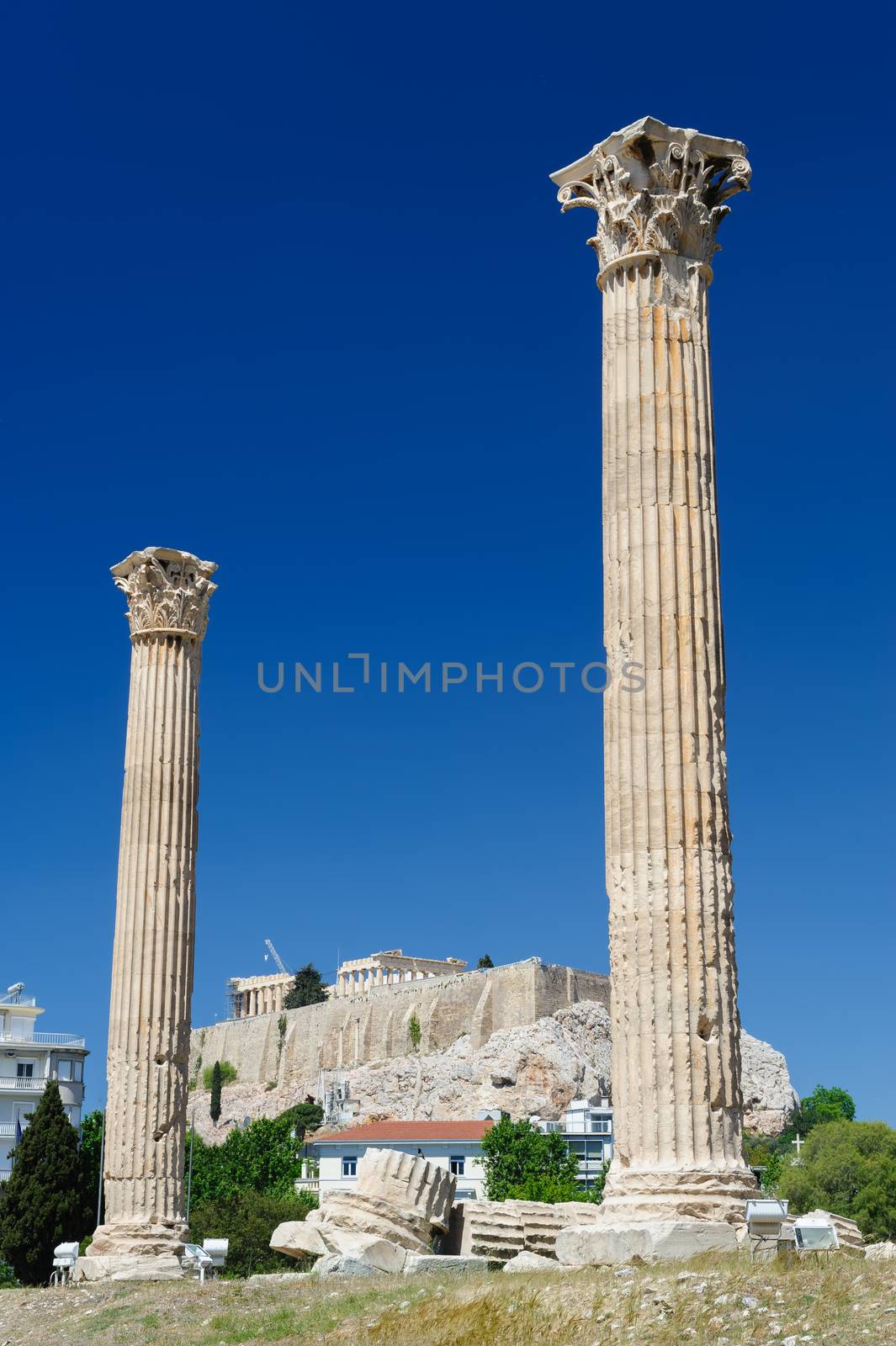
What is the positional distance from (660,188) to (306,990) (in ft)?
327

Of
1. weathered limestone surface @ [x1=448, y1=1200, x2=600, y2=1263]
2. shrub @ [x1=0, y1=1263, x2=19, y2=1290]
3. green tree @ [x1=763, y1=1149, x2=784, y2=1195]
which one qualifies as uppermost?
weathered limestone surface @ [x1=448, y1=1200, x2=600, y2=1263]

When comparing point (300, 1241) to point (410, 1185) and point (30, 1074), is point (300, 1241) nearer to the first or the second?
point (410, 1185)

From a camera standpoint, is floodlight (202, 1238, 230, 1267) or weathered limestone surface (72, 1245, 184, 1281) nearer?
weathered limestone surface (72, 1245, 184, 1281)

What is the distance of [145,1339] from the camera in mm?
14305

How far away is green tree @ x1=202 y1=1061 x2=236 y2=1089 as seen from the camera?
102 metres

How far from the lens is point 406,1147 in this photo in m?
67.1

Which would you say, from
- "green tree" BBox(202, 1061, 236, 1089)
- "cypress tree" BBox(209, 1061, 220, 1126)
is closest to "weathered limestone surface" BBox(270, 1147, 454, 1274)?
"cypress tree" BBox(209, 1061, 220, 1126)

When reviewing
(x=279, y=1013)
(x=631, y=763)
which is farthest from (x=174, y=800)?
(x=279, y=1013)

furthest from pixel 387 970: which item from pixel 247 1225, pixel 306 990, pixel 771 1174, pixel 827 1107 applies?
pixel 247 1225

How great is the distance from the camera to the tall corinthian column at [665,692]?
1277 cm

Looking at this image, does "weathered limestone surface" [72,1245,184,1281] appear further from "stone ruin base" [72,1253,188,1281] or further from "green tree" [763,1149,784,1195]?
"green tree" [763,1149,784,1195]

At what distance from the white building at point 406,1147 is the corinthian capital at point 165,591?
142ft

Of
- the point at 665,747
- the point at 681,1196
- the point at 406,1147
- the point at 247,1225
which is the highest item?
the point at 665,747

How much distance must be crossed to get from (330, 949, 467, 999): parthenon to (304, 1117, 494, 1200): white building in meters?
42.7
